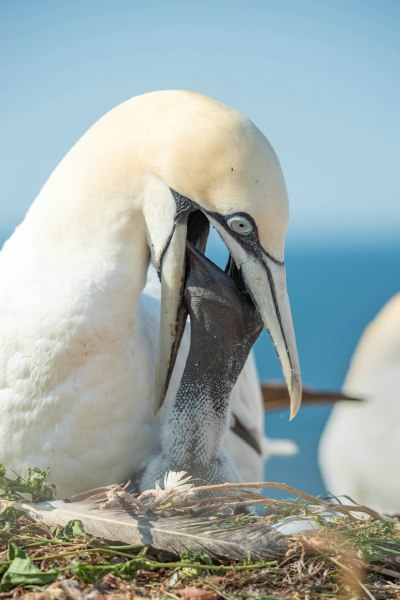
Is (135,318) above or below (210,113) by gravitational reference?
below

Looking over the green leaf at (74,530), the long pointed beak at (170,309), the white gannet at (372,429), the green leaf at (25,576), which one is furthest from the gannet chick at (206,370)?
the white gannet at (372,429)

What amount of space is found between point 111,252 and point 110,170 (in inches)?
11.5

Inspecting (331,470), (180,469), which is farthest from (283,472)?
(180,469)

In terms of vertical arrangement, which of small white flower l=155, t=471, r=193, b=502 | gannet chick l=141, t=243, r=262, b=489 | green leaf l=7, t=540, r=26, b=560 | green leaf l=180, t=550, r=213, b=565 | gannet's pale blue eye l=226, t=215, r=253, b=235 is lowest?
green leaf l=180, t=550, r=213, b=565

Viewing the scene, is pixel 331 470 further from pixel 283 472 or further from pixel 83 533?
pixel 83 533

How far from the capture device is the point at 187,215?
3.86 metres

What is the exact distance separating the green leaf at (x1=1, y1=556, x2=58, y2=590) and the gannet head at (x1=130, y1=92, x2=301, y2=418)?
1122 millimetres

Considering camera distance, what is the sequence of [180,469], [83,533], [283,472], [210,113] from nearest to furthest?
[83,533]
[210,113]
[180,469]
[283,472]

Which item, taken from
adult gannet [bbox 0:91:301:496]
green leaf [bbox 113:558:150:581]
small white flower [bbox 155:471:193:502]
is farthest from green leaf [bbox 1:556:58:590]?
adult gannet [bbox 0:91:301:496]

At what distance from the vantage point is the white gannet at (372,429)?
8.35m

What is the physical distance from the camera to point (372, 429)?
28.2 ft

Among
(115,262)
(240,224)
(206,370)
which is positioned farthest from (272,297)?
(115,262)

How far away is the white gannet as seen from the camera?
835 centimetres

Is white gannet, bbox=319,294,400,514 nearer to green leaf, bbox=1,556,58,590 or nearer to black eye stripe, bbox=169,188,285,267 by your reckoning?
black eye stripe, bbox=169,188,285,267
